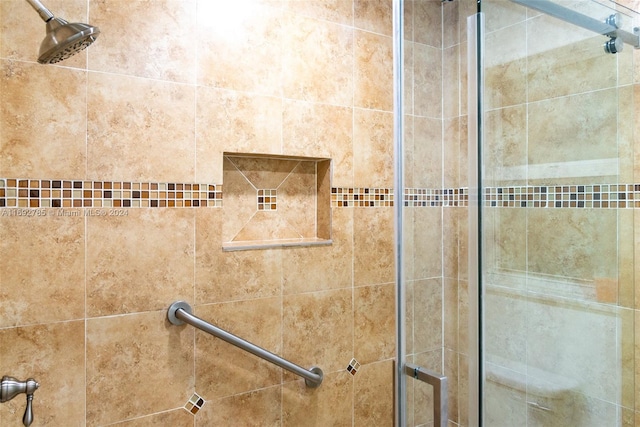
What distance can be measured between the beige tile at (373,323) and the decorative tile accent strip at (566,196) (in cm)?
106

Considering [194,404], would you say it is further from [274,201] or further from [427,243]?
[427,243]

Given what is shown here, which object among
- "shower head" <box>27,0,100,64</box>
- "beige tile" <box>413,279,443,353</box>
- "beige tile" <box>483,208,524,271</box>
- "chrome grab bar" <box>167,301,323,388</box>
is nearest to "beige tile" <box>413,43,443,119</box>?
"beige tile" <box>483,208,524,271</box>

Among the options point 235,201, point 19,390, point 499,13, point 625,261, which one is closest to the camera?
point 499,13

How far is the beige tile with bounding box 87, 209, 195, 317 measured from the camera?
1.23 metres

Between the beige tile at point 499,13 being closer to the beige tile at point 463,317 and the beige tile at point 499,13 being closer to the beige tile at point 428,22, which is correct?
the beige tile at point 428,22

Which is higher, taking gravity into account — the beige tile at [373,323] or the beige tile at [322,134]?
the beige tile at [322,134]

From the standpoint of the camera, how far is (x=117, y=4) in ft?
4.09

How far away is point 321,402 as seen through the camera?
162cm

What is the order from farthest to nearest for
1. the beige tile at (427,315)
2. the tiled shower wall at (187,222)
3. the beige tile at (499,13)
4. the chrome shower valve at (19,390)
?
the tiled shower wall at (187,222) → the chrome shower valve at (19,390) → the beige tile at (427,315) → the beige tile at (499,13)

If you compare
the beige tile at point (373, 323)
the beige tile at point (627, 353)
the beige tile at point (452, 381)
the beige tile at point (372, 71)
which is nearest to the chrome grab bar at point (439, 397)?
the beige tile at point (452, 381)

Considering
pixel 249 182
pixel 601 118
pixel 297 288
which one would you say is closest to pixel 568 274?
pixel 601 118

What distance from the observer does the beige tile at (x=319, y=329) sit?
1.57 m

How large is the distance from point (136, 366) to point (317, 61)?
1.20 metres

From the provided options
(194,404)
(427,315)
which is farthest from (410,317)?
(194,404)
